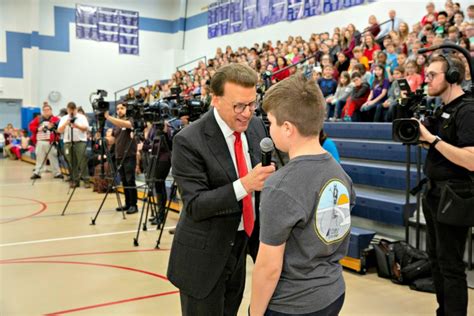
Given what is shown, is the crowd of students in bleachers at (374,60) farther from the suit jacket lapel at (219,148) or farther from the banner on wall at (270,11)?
the suit jacket lapel at (219,148)

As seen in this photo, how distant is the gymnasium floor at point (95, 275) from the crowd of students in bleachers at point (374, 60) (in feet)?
6.62

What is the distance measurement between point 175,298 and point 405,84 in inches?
91.5

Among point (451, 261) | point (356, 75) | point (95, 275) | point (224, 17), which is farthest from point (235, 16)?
point (451, 261)

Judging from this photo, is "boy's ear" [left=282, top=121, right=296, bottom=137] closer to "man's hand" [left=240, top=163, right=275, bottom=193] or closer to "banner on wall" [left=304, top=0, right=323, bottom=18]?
"man's hand" [left=240, top=163, right=275, bottom=193]

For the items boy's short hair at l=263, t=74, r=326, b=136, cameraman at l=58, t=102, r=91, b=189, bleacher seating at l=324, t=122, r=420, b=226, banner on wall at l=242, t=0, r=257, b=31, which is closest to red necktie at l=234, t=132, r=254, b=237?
boy's short hair at l=263, t=74, r=326, b=136

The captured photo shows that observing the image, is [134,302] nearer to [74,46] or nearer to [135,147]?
[135,147]

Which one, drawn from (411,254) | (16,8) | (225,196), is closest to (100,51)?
(16,8)

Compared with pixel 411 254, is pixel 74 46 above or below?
above

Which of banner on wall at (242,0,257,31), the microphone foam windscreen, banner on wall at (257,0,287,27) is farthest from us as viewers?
banner on wall at (242,0,257,31)

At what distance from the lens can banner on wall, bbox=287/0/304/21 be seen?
1423 centimetres

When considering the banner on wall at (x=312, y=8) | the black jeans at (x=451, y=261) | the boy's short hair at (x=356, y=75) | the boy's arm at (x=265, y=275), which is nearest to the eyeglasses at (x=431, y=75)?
the black jeans at (x=451, y=261)

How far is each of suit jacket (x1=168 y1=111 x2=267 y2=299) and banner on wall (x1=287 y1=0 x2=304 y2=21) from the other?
521 inches

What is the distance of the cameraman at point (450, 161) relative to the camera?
2.61 m

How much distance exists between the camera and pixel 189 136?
1.82 metres
